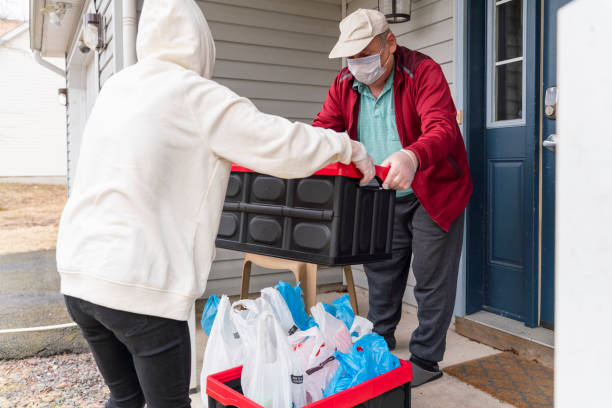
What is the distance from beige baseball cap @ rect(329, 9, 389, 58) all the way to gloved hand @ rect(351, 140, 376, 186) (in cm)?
85

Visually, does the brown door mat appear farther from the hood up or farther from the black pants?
the hood up

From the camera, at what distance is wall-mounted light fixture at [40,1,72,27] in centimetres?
603

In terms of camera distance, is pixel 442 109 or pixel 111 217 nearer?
pixel 111 217

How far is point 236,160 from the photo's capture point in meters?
1.26

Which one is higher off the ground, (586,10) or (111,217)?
Result: (586,10)

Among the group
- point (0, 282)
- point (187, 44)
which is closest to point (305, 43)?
point (187, 44)

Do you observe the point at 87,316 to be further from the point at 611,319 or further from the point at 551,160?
the point at 551,160

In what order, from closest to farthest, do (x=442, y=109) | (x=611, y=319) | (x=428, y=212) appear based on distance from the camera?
(x=611, y=319) < (x=442, y=109) < (x=428, y=212)

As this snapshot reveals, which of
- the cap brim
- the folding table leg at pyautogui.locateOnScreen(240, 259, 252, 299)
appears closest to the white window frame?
the cap brim

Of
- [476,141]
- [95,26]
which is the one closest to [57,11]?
[95,26]

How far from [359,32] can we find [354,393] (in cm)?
150

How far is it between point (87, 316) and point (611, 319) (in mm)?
1216

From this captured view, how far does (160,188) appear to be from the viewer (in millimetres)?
1227

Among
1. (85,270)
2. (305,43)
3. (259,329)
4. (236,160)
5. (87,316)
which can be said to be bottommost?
(259,329)
